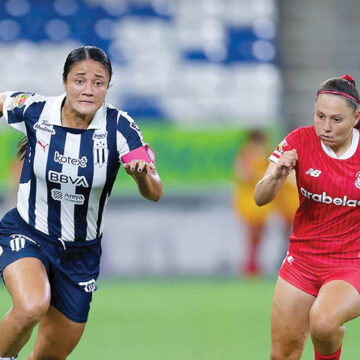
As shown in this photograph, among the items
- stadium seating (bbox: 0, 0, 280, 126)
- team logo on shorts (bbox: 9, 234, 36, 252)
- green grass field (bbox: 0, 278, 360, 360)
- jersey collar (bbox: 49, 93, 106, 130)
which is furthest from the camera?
stadium seating (bbox: 0, 0, 280, 126)

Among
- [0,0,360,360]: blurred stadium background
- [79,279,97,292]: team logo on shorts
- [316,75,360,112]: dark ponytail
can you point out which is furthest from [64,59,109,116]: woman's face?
[0,0,360,360]: blurred stadium background

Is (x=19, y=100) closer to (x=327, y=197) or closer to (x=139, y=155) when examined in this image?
(x=139, y=155)

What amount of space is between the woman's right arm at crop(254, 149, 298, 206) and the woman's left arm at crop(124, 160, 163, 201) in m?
0.55

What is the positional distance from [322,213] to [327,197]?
108 millimetres

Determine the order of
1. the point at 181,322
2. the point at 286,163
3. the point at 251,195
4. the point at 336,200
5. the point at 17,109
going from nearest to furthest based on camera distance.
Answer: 1. the point at 286,163
2. the point at 336,200
3. the point at 17,109
4. the point at 181,322
5. the point at 251,195

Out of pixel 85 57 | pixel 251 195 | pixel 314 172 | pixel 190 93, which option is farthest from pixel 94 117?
pixel 190 93

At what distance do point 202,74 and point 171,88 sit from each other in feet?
1.80

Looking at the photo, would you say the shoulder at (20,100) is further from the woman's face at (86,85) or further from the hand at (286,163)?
the hand at (286,163)

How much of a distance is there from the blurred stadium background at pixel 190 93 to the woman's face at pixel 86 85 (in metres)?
6.13

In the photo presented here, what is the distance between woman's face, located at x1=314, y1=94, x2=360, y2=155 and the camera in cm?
529

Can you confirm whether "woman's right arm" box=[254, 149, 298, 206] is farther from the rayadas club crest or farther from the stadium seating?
the stadium seating

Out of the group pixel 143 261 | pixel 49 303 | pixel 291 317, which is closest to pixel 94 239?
pixel 49 303

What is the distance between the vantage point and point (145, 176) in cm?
521

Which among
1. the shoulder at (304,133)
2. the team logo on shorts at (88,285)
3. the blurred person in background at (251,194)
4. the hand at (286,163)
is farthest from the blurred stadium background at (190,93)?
the hand at (286,163)
